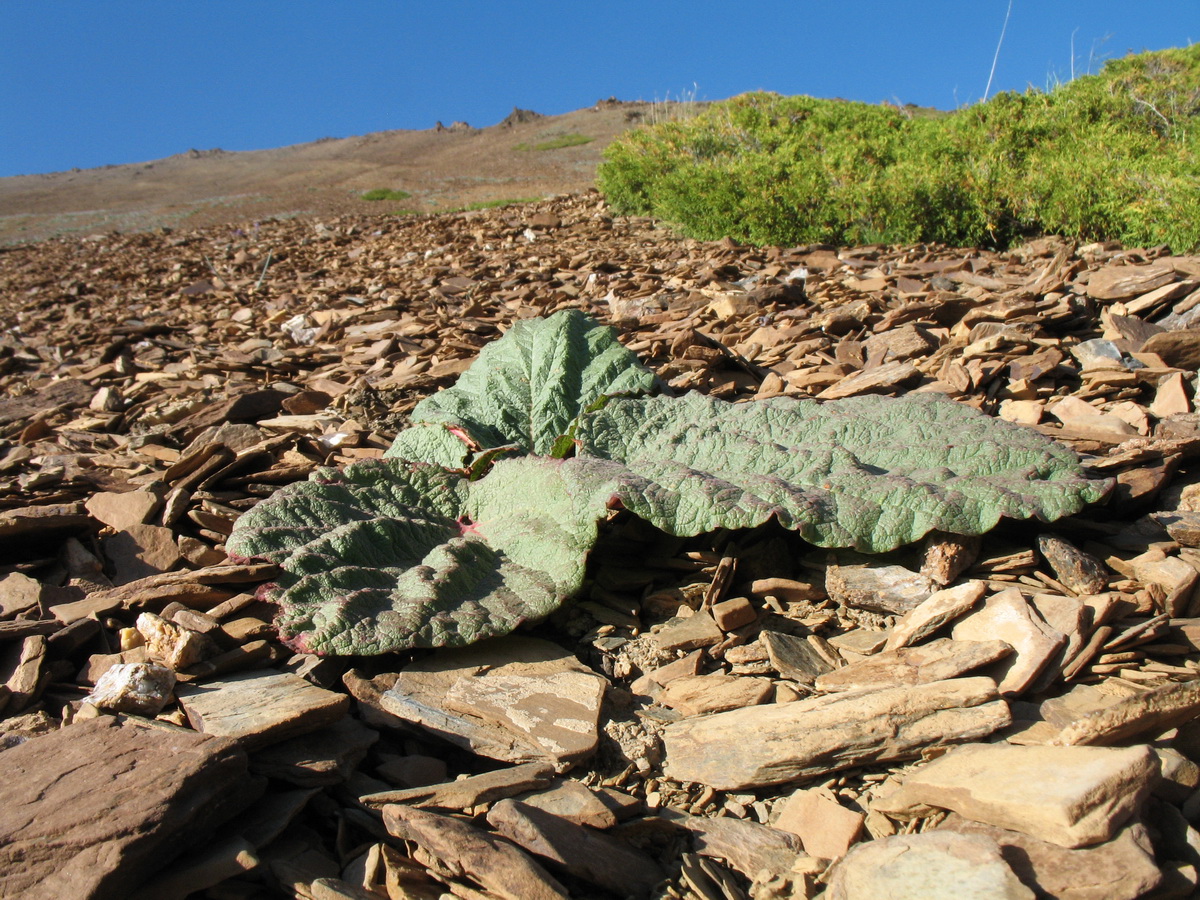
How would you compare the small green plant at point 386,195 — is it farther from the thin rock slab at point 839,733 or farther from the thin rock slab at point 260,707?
the thin rock slab at point 839,733

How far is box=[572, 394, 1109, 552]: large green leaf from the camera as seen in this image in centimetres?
181

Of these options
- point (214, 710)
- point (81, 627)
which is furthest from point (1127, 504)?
point (81, 627)

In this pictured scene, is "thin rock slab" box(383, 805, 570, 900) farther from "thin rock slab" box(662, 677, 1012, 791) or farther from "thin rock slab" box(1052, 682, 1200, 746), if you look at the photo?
"thin rock slab" box(1052, 682, 1200, 746)

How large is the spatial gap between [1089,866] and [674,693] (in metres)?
0.79

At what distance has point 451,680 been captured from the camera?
69.4 inches

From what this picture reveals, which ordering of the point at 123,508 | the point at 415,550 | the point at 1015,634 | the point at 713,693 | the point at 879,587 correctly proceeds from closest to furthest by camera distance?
the point at 1015,634
the point at 713,693
the point at 879,587
the point at 415,550
the point at 123,508

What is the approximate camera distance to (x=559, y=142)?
23594 mm

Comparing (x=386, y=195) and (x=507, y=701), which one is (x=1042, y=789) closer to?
(x=507, y=701)

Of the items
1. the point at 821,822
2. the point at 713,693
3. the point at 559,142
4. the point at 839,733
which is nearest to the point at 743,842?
the point at 821,822

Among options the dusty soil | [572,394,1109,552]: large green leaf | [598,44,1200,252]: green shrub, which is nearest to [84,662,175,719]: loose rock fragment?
[572,394,1109,552]: large green leaf

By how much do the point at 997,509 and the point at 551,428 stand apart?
50.7 inches

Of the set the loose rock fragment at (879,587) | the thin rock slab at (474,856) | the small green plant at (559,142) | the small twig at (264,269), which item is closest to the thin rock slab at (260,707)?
the thin rock slab at (474,856)

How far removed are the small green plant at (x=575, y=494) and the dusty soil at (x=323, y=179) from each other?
11.3 metres

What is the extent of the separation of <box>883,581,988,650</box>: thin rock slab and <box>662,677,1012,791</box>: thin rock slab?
0.57 ft
